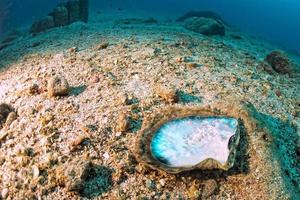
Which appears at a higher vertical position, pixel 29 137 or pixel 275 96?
pixel 275 96

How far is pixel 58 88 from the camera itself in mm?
4238

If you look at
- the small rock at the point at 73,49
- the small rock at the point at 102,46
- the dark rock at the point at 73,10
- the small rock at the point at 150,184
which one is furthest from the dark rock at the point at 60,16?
the small rock at the point at 150,184

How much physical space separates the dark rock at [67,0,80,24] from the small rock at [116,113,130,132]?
1033cm

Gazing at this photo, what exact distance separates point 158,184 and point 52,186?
3.35 feet

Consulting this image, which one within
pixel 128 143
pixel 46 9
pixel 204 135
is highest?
pixel 204 135

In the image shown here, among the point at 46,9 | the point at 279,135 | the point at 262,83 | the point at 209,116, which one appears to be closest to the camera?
the point at 209,116

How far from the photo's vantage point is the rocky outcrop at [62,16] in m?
12.1

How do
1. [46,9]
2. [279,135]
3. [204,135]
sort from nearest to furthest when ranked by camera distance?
1. [204,135]
2. [279,135]
3. [46,9]

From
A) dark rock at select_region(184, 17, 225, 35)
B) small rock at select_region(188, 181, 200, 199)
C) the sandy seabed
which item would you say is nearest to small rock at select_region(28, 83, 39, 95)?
the sandy seabed

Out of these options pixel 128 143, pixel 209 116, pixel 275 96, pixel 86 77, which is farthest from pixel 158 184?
pixel 275 96

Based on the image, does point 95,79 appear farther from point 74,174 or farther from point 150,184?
point 150,184

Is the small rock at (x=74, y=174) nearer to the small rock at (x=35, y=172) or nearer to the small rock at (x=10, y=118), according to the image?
the small rock at (x=35, y=172)

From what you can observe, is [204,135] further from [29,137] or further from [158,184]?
[29,137]

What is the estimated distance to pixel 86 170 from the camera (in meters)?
3.03
